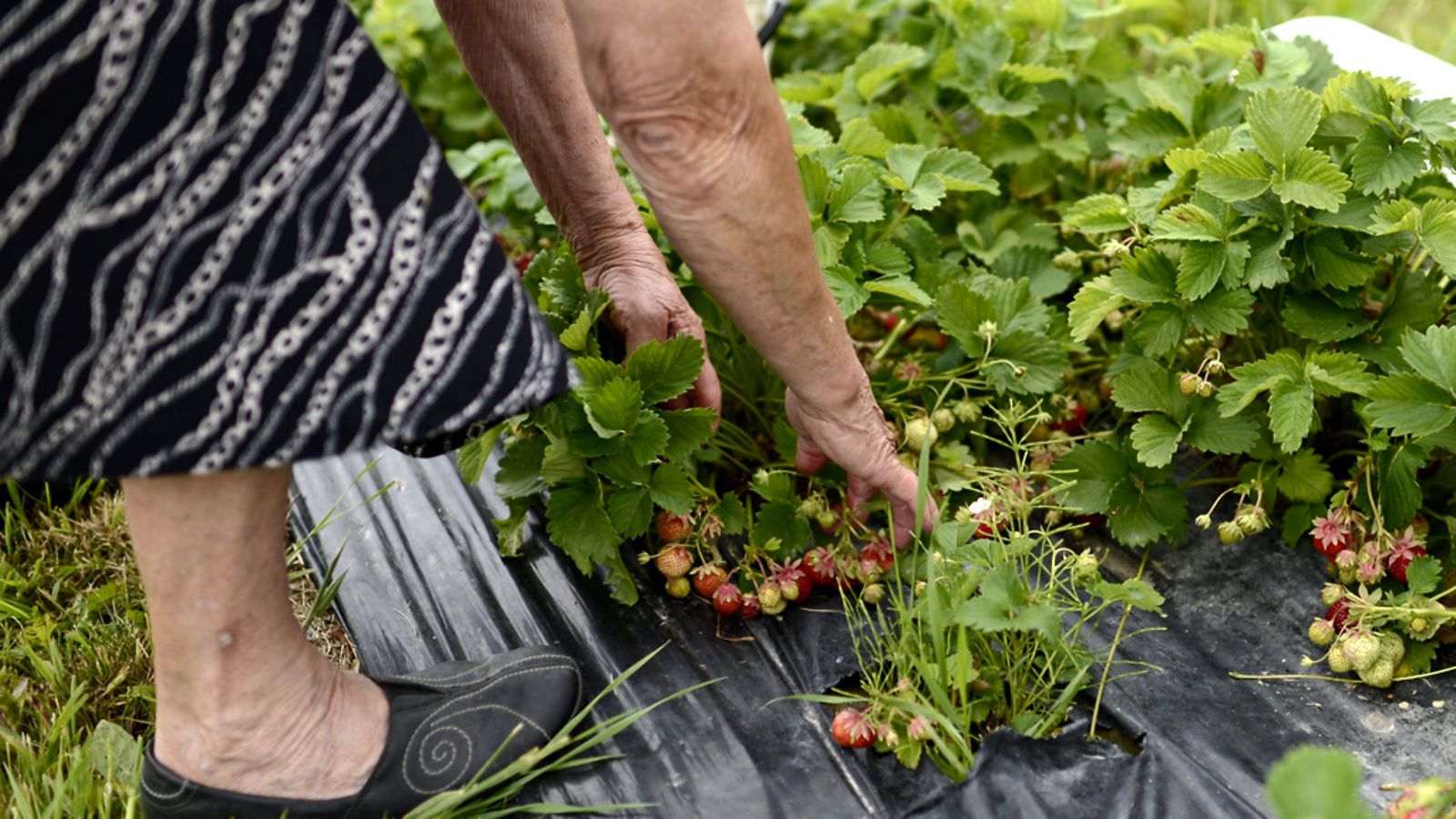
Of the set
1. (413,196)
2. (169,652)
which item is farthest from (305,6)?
(169,652)

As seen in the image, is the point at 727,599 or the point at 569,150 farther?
the point at 569,150

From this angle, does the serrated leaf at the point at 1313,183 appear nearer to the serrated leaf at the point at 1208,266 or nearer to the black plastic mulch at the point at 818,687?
the serrated leaf at the point at 1208,266

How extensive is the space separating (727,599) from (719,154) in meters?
0.73

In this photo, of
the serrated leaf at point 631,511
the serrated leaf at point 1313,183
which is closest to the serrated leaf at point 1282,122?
the serrated leaf at point 1313,183

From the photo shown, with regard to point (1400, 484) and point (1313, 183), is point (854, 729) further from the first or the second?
point (1313, 183)

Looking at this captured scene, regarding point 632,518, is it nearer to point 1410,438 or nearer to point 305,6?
point 305,6

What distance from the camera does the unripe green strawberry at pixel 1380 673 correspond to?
1547 mm

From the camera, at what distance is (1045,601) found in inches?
58.3

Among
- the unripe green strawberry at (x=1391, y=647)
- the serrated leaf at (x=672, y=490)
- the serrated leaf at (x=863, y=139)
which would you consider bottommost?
the unripe green strawberry at (x=1391, y=647)

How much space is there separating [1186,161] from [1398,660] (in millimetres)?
752

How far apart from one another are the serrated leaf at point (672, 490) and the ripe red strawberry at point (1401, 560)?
956 millimetres

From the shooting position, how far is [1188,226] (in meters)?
1.70

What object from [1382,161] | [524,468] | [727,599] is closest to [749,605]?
[727,599]

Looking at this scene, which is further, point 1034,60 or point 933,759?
point 1034,60
